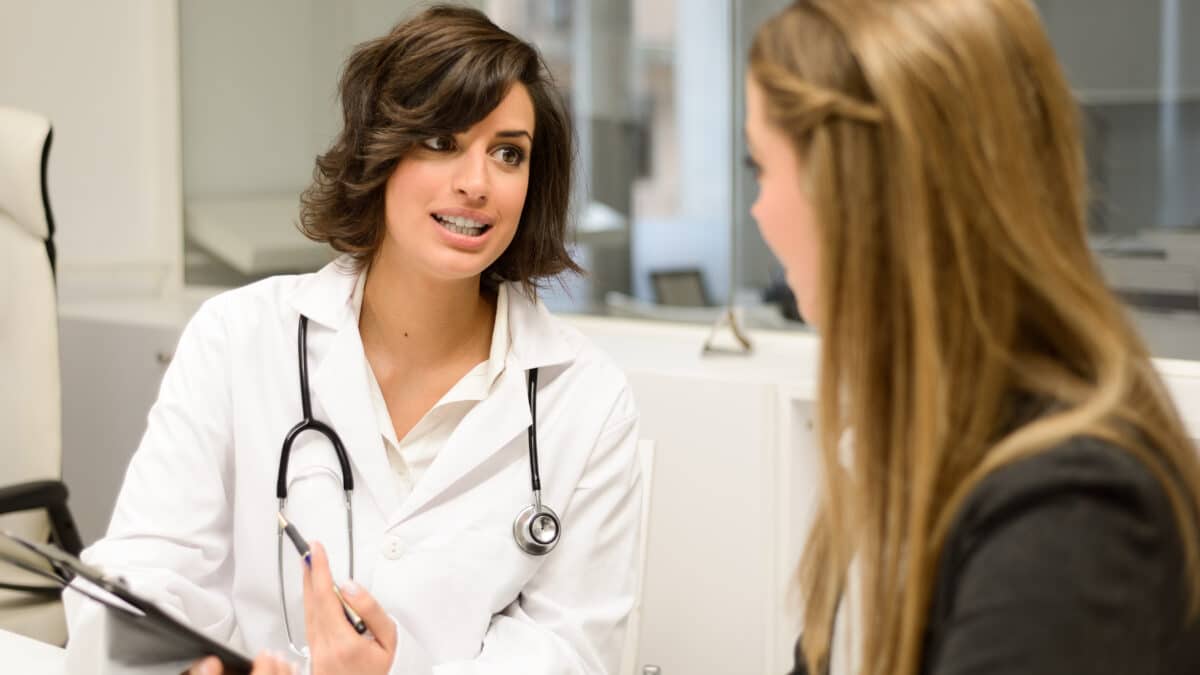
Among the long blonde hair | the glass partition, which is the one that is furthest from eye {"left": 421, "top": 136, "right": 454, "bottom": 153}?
the glass partition

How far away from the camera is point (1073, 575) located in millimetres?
684

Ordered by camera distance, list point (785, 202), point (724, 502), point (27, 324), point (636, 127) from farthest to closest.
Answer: point (636, 127)
point (27, 324)
point (724, 502)
point (785, 202)

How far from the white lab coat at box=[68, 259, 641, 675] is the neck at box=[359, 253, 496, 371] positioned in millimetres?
53

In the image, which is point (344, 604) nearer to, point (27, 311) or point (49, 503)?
point (49, 503)

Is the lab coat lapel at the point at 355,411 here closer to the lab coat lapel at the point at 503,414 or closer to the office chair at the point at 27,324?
the lab coat lapel at the point at 503,414

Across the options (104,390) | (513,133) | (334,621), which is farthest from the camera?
(104,390)

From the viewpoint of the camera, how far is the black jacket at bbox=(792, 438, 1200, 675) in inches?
26.9

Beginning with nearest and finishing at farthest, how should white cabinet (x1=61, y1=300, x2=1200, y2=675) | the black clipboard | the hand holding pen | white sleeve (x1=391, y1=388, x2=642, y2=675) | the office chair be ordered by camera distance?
the black clipboard, the hand holding pen, white sleeve (x1=391, y1=388, x2=642, y2=675), white cabinet (x1=61, y1=300, x2=1200, y2=675), the office chair

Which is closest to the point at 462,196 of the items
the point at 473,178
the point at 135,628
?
the point at 473,178

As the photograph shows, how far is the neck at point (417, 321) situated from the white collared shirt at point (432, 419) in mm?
42

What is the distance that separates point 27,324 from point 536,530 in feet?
3.95

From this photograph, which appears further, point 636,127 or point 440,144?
point 636,127

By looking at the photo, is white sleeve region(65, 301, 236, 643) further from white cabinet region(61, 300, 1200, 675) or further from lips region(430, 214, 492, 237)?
white cabinet region(61, 300, 1200, 675)

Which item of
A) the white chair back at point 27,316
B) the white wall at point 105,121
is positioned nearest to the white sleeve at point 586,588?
the white chair back at point 27,316
